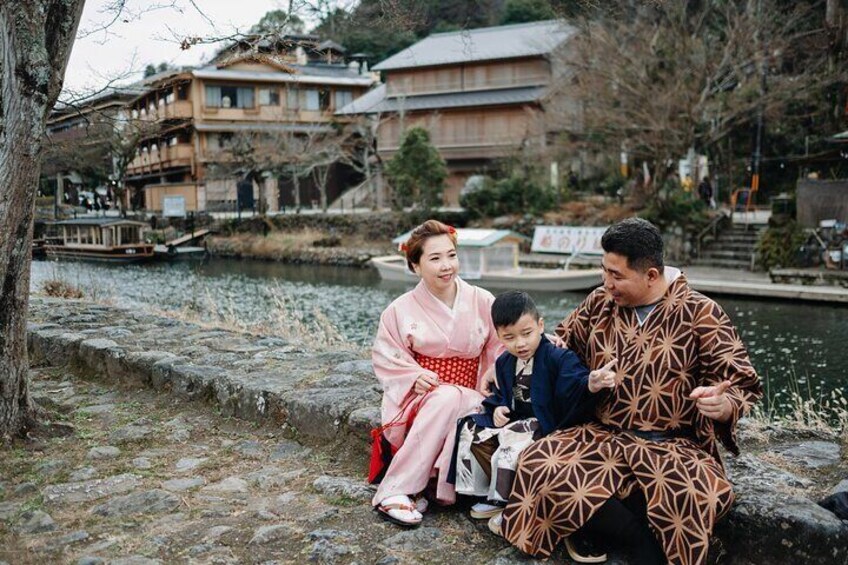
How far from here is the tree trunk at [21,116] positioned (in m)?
4.12

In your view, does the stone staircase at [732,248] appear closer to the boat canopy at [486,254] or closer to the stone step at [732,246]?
the stone step at [732,246]

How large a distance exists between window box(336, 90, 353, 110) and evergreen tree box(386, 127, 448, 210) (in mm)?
11739

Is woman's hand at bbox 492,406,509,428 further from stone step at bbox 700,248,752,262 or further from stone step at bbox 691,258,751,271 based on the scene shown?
stone step at bbox 700,248,752,262

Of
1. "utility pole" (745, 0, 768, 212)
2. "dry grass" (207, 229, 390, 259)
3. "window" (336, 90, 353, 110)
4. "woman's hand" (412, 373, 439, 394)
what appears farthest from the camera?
"window" (336, 90, 353, 110)

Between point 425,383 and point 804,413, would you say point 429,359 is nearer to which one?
point 425,383

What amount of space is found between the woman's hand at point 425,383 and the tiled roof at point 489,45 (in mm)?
30476

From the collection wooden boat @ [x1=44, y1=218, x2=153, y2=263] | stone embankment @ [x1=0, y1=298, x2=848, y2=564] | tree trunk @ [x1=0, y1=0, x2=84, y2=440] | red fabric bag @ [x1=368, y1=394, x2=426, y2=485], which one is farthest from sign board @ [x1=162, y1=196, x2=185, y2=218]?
red fabric bag @ [x1=368, y1=394, x2=426, y2=485]

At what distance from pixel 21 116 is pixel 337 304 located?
1593 cm

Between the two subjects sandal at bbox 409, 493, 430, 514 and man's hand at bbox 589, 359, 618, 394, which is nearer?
man's hand at bbox 589, 359, 618, 394

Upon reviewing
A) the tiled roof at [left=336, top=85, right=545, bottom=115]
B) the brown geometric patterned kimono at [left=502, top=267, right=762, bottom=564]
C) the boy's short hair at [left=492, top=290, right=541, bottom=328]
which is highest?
the tiled roof at [left=336, top=85, right=545, bottom=115]

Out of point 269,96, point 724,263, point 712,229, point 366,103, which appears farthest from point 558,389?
point 269,96

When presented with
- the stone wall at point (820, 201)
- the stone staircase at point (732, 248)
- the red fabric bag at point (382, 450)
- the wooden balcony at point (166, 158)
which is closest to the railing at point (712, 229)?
the stone staircase at point (732, 248)

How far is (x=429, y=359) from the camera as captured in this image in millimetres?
3896

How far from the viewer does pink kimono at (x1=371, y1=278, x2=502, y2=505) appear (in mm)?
3590
